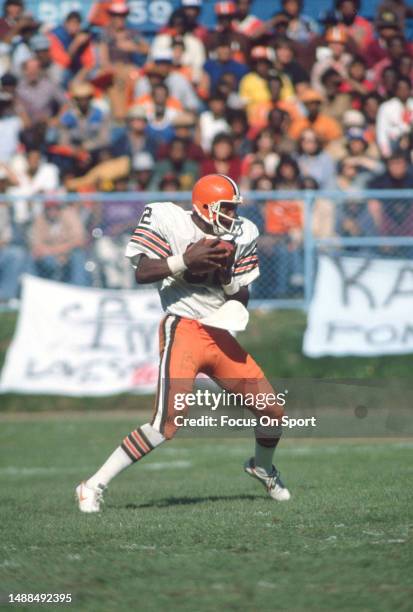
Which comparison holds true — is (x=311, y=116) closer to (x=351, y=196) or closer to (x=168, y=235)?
(x=351, y=196)

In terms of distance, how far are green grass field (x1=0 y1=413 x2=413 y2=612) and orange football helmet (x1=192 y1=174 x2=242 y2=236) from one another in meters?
1.63

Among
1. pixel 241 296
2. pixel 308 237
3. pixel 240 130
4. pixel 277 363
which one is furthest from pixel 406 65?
pixel 241 296

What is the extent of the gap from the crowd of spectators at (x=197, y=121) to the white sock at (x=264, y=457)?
20.4 feet

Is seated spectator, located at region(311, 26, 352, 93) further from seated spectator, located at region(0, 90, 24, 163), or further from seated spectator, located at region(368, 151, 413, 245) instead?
seated spectator, located at region(0, 90, 24, 163)

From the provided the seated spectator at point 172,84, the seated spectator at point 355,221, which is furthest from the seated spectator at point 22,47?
the seated spectator at point 355,221

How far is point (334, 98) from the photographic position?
52.7 feet

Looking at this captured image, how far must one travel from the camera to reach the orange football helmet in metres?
7.04

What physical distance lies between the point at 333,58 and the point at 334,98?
85 cm

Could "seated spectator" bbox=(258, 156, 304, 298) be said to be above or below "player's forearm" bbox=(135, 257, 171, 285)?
above

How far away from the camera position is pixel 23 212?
13758 millimetres

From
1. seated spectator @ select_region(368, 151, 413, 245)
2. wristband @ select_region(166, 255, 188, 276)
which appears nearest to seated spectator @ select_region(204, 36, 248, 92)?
seated spectator @ select_region(368, 151, 413, 245)

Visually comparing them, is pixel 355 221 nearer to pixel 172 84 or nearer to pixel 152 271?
pixel 172 84

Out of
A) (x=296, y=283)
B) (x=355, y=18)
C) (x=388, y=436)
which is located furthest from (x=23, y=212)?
(x=355, y=18)

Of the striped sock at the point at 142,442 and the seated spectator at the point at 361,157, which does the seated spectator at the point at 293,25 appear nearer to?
the seated spectator at the point at 361,157
